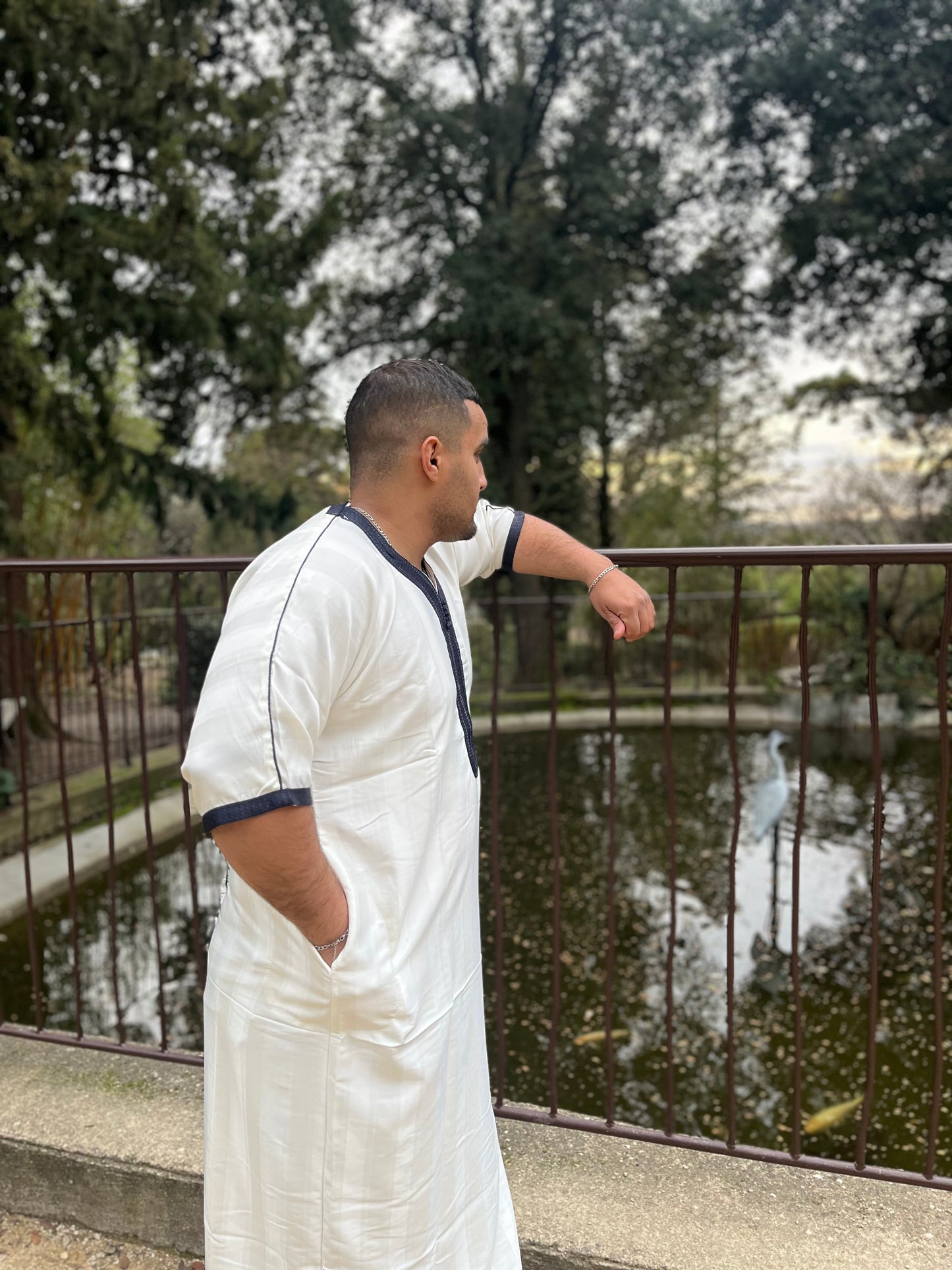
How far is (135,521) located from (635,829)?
9.18m

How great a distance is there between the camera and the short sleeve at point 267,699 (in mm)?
1041

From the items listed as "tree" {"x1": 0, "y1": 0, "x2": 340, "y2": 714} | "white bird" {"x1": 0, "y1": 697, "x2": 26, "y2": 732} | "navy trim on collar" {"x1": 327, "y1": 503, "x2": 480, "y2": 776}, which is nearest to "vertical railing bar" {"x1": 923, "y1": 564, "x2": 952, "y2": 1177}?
"navy trim on collar" {"x1": 327, "y1": 503, "x2": 480, "y2": 776}

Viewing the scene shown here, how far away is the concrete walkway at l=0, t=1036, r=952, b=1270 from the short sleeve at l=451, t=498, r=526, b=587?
114 cm

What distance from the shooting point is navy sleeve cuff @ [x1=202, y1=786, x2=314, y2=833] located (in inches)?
41.0

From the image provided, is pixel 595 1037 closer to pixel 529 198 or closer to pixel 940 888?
pixel 940 888

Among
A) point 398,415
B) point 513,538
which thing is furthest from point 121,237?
point 398,415

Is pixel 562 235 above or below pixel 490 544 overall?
above

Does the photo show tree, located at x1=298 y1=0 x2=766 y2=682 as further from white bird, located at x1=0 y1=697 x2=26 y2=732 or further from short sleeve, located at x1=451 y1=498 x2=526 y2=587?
short sleeve, located at x1=451 y1=498 x2=526 y2=587

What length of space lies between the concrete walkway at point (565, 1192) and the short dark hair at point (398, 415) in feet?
4.47

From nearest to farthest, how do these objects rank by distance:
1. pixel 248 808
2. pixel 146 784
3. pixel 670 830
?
pixel 248 808
pixel 670 830
pixel 146 784

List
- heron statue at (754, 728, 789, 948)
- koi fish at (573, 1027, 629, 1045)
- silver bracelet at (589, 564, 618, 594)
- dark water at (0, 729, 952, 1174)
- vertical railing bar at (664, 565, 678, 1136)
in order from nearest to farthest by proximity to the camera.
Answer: silver bracelet at (589, 564, 618, 594), vertical railing bar at (664, 565, 678, 1136), dark water at (0, 729, 952, 1174), koi fish at (573, 1027, 629, 1045), heron statue at (754, 728, 789, 948)

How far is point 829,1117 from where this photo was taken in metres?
3.53

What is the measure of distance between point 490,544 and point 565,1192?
Result: 46.7 inches

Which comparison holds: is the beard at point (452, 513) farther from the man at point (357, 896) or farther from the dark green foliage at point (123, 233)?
the dark green foliage at point (123, 233)
